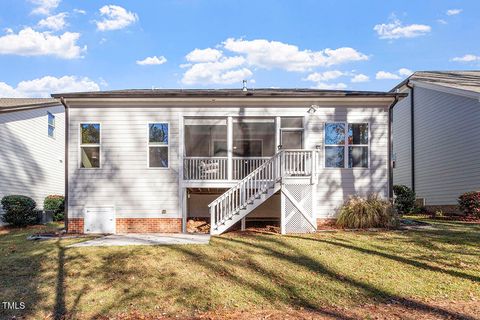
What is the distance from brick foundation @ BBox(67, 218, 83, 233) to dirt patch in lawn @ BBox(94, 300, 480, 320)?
709 cm

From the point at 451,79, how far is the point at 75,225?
670 inches

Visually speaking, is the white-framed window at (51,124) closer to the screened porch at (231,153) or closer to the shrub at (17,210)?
the shrub at (17,210)

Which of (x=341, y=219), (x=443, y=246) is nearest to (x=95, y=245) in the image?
(x=341, y=219)

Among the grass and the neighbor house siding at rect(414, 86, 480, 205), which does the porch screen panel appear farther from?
the neighbor house siding at rect(414, 86, 480, 205)

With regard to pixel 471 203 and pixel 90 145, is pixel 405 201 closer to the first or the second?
pixel 471 203

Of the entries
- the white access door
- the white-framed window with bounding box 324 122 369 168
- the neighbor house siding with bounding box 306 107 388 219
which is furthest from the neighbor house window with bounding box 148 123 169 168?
the white-framed window with bounding box 324 122 369 168

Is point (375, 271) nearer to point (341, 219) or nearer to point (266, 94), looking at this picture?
point (341, 219)

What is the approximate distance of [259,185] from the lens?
11.1 m

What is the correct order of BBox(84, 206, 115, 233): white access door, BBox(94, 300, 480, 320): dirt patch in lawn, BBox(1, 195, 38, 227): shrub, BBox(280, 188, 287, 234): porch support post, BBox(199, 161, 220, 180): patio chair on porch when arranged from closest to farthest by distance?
BBox(94, 300, 480, 320): dirt patch in lawn
BBox(280, 188, 287, 234): porch support post
BBox(84, 206, 115, 233): white access door
BBox(199, 161, 220, 180): patio chair on porch
BBox(1, 195, 38, 227): shrub

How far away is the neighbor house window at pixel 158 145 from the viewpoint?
11.7 meters

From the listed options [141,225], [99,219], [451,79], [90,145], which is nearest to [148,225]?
[141,225]

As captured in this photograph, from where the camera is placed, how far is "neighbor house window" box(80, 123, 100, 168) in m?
11.6

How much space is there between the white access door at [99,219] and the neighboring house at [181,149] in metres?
0.03

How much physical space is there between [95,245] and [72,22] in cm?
1423
